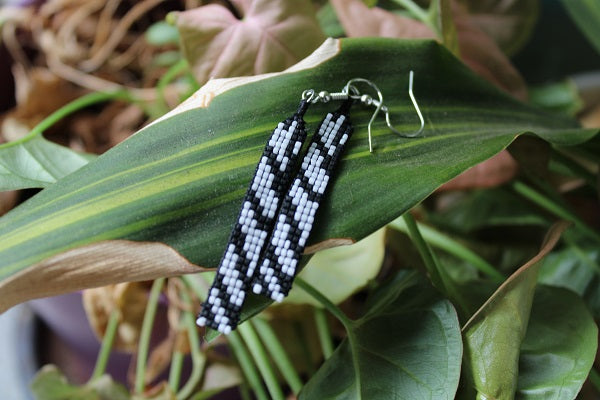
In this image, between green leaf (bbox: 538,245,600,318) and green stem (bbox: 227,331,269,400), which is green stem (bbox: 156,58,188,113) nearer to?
green stem (bbox: 227,331,269,400)

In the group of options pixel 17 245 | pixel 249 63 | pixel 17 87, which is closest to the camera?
pixel 17 245

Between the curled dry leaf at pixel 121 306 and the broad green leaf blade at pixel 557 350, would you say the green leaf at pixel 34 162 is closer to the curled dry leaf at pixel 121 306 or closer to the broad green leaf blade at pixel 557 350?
the curled dry leaf at pixel 121 306

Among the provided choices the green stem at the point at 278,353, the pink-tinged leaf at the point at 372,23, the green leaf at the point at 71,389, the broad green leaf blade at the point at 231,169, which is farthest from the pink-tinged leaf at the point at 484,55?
the green leaf at the point at 71,389

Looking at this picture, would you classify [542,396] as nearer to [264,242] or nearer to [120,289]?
[264,242]

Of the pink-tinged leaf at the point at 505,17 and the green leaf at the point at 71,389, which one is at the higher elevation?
the pink-tinged leaf at the point at 505,17

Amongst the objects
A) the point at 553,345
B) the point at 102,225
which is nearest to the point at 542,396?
the point at 553,345

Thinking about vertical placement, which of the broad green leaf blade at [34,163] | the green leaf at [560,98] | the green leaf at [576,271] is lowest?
the green leaf at [576,271]
